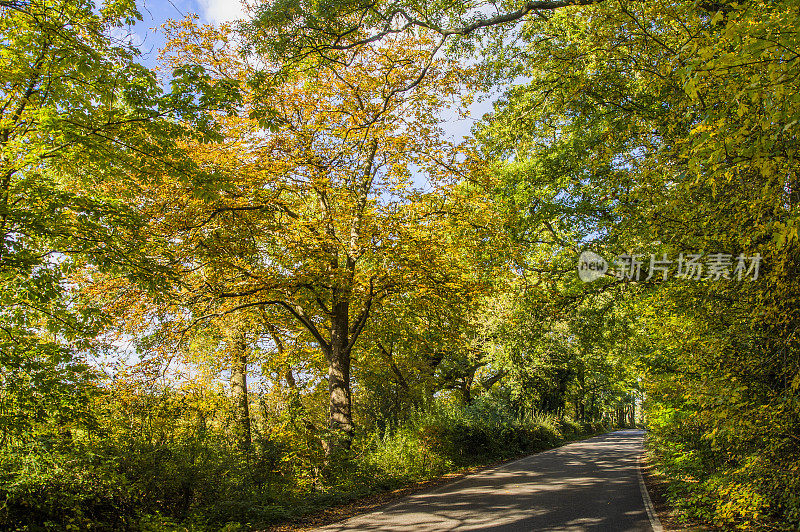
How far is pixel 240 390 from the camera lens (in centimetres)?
1655

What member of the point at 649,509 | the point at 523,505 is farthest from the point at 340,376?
the point at 649,509

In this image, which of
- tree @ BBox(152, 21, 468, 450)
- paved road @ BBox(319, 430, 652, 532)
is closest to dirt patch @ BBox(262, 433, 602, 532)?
paved road @ BBox(319, 430, 652, 532)

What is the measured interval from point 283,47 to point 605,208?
32.9 feet

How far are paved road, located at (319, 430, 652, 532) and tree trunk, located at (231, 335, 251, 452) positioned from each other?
416cm

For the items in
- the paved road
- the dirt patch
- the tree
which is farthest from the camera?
the tree

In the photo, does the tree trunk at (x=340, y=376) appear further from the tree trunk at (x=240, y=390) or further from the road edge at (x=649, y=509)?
the road edge at (x=649, y=509)

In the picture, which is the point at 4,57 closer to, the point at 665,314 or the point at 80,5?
the point at 80,5

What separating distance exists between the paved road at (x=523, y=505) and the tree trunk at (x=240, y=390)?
416cm

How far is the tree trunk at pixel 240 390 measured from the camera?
11.2 metres

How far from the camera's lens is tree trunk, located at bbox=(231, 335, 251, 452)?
36.8 feet

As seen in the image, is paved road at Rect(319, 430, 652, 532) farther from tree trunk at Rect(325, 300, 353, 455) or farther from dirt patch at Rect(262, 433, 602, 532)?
tree trunk at Rect(325, 300, 353, 455)

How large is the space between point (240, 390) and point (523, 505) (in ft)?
37.3

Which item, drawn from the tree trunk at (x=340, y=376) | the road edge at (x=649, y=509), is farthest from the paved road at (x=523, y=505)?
the tree trunk at (x=340, y=376)

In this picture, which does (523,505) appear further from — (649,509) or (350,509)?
(350,509)
